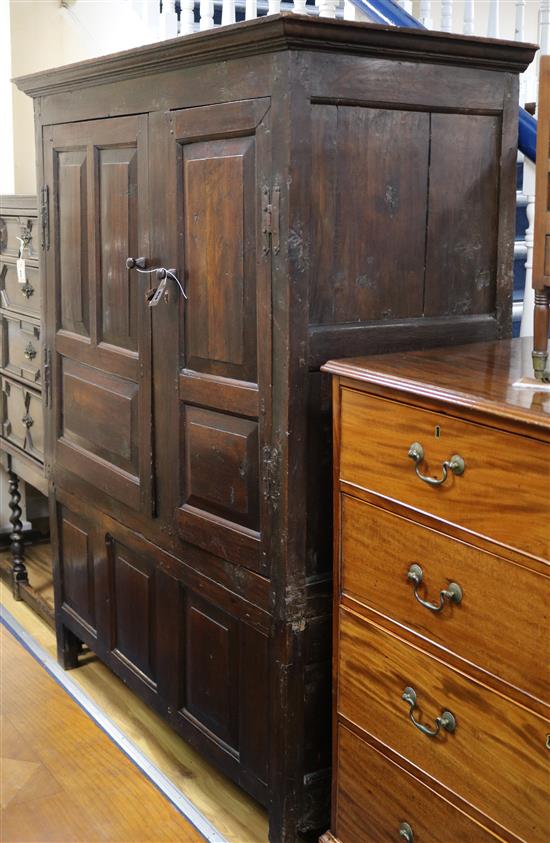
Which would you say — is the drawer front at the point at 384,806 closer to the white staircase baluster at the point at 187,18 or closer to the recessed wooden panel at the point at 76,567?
the recessed wooden panel at the point at 76,567

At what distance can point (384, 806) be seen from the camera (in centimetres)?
193

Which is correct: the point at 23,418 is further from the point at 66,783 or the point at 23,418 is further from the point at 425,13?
the point at 425,13

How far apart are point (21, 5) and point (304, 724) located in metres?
3.03

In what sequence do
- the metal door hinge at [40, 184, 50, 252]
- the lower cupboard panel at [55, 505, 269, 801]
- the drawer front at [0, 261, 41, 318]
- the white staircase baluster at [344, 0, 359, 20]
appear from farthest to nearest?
1. the drawer front at [0, 261, 41, 318]
2. the metal door hinge at [40, 184, 50, 252]
3. the white staircase baluster at [344, 0, 359, 20]
4. the lower cupboard panel at [55, 505, 269, 801]

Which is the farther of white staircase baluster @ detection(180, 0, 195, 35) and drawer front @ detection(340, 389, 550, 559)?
white staircase baluster @ detection(180, 0, 195, 35)

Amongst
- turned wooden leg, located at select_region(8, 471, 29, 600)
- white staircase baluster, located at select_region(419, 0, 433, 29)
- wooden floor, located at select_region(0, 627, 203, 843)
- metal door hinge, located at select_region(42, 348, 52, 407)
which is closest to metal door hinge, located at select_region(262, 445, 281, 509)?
wooden floor, located at select_region(0, 627, 203, 843)

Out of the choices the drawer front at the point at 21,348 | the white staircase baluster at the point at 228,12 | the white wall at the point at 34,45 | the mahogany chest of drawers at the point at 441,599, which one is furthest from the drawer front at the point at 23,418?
the mahogany chest of drawers at the point at 441,599

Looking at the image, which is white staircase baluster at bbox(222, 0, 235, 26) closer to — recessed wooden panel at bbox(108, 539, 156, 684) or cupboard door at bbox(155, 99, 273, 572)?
cupboard door at bbox(155, 99, 273, 572)

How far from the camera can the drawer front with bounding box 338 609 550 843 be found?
1.59m

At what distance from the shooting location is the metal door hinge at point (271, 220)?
6.35 feet

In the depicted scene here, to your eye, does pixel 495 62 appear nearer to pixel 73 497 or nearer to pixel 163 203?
pixel 163 203

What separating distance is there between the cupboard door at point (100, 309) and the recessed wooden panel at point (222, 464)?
21 centimetres

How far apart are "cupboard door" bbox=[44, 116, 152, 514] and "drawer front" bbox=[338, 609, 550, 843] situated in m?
0.81

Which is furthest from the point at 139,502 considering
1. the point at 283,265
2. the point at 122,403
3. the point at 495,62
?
the point at 495,62
